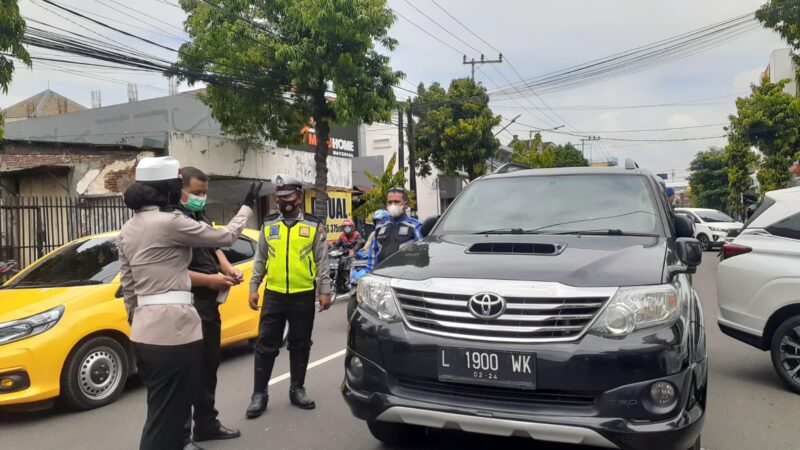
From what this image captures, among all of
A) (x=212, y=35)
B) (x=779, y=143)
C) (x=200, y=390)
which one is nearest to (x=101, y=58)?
(x=212, y=35)

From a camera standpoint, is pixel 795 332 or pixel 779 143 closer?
pixel 795 332

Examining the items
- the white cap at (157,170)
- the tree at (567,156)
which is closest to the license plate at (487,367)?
the white cap at (157,170)

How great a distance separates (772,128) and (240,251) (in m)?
29.3

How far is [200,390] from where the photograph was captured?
427 centimetres

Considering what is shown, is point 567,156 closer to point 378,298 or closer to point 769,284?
point 769,284

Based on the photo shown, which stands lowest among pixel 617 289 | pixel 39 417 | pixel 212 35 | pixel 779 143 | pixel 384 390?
pixel 39 417

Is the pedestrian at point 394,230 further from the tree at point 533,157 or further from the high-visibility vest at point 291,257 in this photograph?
the tree at point 533,157

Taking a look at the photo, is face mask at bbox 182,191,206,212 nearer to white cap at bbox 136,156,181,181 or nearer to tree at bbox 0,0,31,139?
white cap at bbox 136,156,181,181

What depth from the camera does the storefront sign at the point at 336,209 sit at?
2322cm

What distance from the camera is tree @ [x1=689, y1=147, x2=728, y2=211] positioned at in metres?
55.9

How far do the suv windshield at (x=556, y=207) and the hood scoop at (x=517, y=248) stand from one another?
0.51m

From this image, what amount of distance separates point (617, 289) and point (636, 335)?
227mm

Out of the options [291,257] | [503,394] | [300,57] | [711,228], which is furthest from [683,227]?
[711,228]

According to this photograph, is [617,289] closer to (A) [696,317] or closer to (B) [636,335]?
(B) [636,335]
